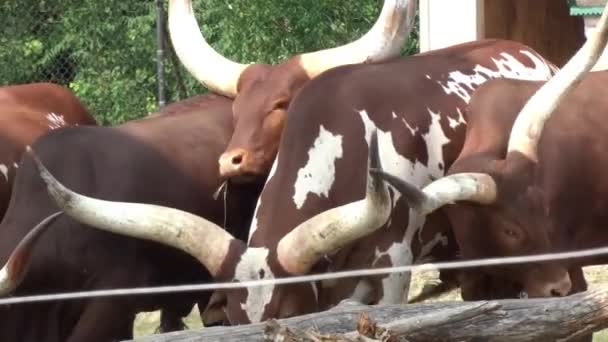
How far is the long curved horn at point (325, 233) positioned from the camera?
222 inches

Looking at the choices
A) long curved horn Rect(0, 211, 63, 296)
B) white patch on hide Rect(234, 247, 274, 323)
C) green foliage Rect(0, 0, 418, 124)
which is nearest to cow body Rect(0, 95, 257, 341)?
long curved horn Rect(0, 211, 63, 296)

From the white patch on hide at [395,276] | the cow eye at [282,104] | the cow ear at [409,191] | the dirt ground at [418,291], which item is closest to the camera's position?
the cow ear at [409,191]

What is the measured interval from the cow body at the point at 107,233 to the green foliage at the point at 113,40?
412 cm

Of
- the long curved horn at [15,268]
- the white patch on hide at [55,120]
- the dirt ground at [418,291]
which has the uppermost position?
the long curved horn at [15,268]

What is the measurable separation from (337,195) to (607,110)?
1.17m

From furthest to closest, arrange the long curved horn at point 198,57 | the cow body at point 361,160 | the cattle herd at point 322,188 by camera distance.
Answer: the long curved horn at point 198,57 < the cow body at point 361,160 < the cattle herd at point 322,188

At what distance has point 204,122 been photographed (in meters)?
7.43

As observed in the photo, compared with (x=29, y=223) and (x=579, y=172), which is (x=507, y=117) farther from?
(x=29, y=223)

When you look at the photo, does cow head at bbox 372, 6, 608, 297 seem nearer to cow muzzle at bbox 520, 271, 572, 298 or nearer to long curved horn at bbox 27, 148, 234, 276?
cow muzzle at bbox 520, 271, 572, 298

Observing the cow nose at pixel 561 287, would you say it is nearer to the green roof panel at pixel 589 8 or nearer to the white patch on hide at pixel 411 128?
the white patch on hide at pixel 411 128

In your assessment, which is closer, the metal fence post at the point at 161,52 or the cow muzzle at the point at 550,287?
the cow muzzle at the point at 550,287

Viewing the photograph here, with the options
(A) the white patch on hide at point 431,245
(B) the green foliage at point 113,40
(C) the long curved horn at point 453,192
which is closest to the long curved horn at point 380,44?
(A) the white patch on hide at point 431,245

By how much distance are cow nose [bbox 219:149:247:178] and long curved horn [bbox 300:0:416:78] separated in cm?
58

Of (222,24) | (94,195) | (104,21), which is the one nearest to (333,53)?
(94,195)
